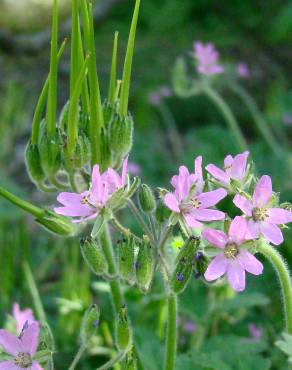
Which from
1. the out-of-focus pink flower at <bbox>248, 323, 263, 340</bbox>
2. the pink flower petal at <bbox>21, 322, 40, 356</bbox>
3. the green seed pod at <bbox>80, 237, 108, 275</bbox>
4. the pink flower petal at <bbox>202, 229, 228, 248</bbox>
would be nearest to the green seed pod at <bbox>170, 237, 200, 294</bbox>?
the pink flower petal at <bbox>202, 229, 228, 248</bbox>

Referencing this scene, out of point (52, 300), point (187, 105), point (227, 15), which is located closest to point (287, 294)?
point (52, 300)

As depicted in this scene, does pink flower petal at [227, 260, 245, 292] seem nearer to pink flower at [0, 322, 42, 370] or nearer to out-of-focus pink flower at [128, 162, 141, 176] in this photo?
pink flower at [0, 322, 42, 370]

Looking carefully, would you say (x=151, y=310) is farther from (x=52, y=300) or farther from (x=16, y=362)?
(x=16, y=362)

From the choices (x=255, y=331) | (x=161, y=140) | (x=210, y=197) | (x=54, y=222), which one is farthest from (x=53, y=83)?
(x=161, y=140)

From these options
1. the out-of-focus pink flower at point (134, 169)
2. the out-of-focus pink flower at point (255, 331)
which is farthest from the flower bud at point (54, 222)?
the out-of-focus pink flower at point (134, 169)

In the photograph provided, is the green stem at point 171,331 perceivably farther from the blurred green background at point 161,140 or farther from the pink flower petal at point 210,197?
the pink flower petal at point 210,197

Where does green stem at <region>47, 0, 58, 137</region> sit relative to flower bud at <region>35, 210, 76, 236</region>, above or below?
above
